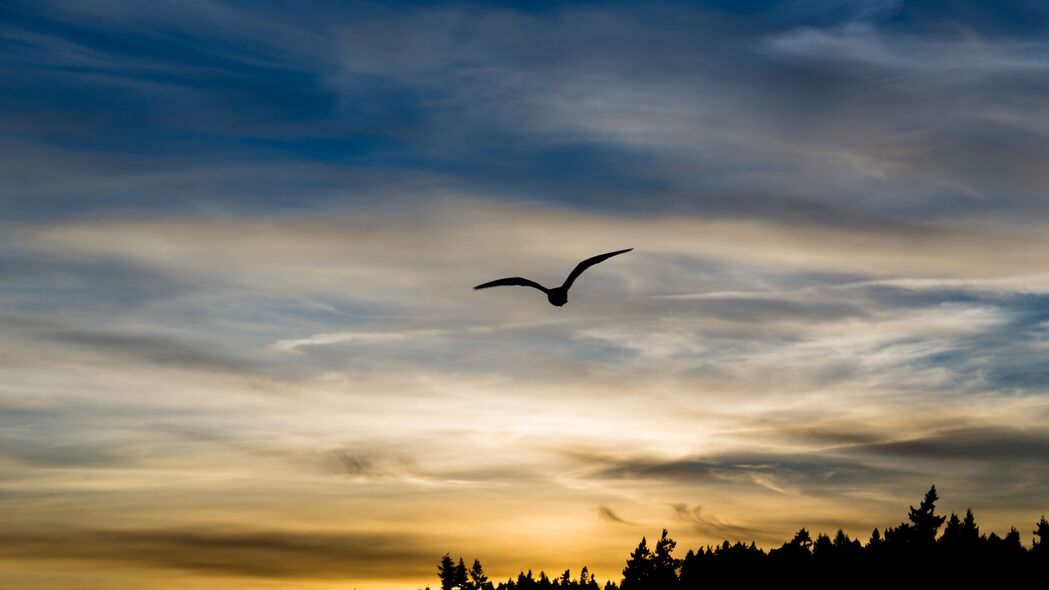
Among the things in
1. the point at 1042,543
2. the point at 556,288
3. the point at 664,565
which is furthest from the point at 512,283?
the point at 664,565

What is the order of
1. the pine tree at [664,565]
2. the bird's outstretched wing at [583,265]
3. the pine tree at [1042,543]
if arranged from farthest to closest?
the pine tree at [664,565]
the pine tree at [1042,543]
the bird's outstretched wing at [583,265]

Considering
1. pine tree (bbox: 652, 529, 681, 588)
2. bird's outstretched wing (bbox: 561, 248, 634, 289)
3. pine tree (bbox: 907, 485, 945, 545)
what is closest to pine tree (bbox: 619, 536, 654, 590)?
pine tree (bbox: 652, 529, 681, 588)

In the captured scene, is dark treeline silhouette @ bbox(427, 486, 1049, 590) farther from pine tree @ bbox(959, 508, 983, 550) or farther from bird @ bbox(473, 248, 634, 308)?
bird @ bbox(473, 248, 634, 308)

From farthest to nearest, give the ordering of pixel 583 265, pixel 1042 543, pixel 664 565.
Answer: pixel 664 565, pixel 1042 543, pixel 583 265

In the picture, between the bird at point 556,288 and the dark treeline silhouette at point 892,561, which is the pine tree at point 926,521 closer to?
the dark treeline silhouette at point 892,561

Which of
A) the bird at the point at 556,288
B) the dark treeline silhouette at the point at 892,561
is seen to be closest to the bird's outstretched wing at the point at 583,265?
the bird at the point at 556,288

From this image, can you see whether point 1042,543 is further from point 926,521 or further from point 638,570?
point 638,570

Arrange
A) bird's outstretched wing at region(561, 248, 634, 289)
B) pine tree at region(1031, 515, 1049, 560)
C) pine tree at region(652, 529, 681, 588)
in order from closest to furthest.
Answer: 1. bird's outstretched wing at region(561, 248, 634, 289)
2. pine tree at region(1031, 515, 1049, 560)
3. pine tree at region(652, 529, 681, 588)

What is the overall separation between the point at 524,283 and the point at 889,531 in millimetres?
96736

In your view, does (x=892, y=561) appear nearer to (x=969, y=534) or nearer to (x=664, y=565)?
(x=969, y=534)

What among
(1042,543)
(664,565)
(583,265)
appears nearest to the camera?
(583,265)

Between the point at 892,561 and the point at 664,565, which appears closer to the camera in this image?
the point at 892,561

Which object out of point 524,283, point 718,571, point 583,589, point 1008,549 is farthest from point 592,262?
point 583,589

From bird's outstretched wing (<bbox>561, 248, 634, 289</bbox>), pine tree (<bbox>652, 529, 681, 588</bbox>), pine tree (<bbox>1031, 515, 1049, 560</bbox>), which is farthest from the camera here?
pine tree (<bbox>652, 529, 681, 588</bbox>)
